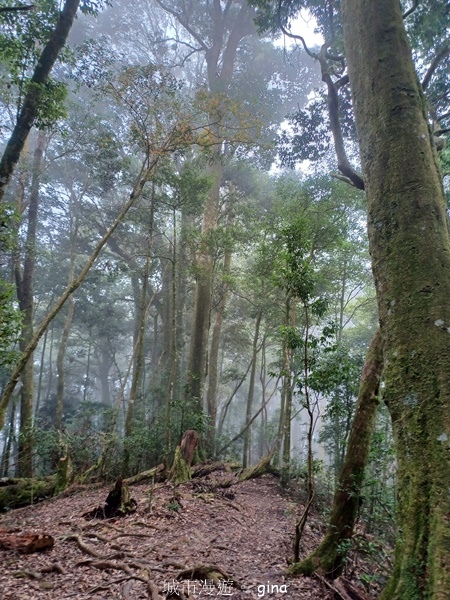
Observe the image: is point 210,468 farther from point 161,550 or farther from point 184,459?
point 161,550

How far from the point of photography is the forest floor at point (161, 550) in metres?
3.39

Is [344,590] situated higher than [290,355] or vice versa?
[290,355]

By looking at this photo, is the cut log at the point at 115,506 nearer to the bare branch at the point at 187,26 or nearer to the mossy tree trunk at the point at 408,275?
the mossy tree trunk at the point at 408,275

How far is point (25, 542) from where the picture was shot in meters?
4.04

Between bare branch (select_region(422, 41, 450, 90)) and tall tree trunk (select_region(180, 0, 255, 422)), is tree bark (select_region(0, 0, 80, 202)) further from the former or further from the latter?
bare branch (select_region(422, 41, 450, 90))

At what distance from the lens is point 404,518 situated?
79.0 inches

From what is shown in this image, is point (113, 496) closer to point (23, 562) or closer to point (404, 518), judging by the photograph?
point (23, 562)

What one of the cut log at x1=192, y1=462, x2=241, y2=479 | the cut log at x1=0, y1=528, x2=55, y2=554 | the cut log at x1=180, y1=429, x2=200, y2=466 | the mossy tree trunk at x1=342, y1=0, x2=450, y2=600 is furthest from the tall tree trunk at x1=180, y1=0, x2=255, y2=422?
the cut log at x1=0, y1=528, x2=55, y2=554

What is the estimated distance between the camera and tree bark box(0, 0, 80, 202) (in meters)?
4.80

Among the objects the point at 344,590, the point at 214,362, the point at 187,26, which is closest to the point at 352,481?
the point at 344,590

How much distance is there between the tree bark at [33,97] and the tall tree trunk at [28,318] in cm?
437

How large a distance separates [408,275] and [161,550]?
456 centimetres

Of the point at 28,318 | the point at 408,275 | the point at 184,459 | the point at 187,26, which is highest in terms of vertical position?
the point at 187,26

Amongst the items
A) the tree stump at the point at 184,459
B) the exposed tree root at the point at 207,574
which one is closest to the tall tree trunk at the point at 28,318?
the tree stump at the point at 184,459
